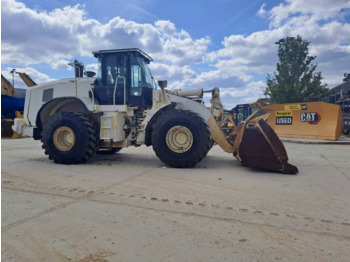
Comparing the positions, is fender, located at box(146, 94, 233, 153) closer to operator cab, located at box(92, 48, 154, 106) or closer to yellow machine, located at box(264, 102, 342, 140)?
operator cab, located at box(92, 48, 154, 106)

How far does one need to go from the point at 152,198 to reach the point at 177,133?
2.40 metres

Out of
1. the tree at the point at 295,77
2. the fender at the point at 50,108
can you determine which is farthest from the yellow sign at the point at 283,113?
the fender at the point at 50,108

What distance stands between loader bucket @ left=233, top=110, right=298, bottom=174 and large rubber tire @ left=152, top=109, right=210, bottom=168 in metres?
0.77

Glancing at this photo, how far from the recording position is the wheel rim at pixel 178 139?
5.91 m

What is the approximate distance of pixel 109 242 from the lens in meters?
2.47

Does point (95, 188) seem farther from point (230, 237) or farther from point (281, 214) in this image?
point (281, 214)

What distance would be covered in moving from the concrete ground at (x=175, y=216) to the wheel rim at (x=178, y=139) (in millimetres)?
707

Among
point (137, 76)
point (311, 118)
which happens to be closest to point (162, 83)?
point (137, 76)

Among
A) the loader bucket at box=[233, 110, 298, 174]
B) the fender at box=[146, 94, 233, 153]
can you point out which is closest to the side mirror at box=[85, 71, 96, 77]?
the fender at box=[146, 94, 233, 153]

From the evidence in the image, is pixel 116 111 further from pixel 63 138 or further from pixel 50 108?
pixel 50 108

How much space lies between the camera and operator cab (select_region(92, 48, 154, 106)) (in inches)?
266

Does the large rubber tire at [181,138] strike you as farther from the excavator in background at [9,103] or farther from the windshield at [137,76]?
the excavator in background at [9,103]

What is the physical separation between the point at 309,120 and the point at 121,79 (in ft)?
Result: 35.9

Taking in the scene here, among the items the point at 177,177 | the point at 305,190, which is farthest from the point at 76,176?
the point at 305,190
